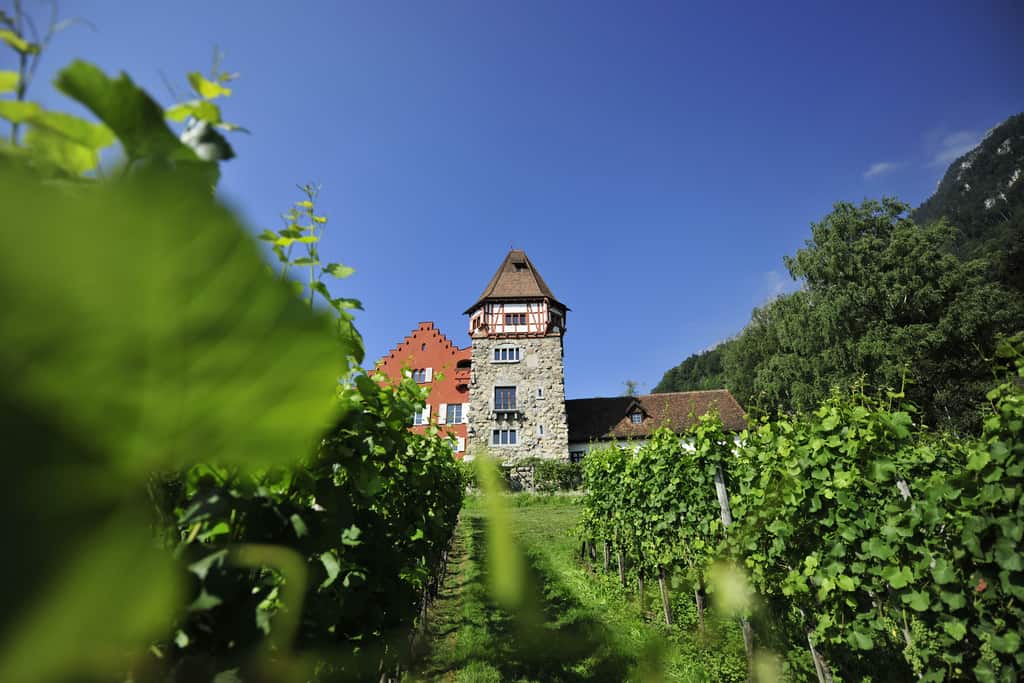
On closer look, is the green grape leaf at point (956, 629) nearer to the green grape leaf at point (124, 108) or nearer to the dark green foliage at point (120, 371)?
the dark green foliage at point (120, 371)

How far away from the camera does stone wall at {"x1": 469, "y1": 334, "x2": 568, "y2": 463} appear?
24500 mm

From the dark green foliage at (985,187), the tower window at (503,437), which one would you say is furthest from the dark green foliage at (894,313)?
the dark green foliage at (985,187)

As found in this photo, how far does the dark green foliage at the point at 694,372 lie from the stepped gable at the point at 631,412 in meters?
34.5

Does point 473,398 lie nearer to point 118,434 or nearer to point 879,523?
point 879,523

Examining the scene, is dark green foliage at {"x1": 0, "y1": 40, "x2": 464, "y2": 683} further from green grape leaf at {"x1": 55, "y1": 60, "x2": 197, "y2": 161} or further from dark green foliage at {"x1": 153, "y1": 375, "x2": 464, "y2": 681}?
dark green foliage at {"x1": 153, "y1": 375, "x2": 464, "y2": 681}

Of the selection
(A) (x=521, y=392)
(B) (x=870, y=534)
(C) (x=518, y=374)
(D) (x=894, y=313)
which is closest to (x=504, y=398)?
(A) (x=521, y=392)

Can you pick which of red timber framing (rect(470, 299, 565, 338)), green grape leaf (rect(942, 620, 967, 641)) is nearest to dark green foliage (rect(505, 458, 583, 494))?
red timber framing (rect(470, 299, 565, 338))

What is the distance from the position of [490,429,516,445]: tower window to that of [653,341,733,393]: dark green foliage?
134ft

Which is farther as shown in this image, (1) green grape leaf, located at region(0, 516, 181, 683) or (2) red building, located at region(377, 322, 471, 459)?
(2) red building, located at region(377, 322, 471, 459)

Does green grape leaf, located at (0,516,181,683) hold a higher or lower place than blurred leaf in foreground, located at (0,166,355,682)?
lower

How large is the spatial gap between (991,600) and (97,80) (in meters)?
3.68

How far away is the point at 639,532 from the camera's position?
21.6ft

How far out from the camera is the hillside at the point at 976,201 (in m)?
57.0

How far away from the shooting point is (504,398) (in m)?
25.2
